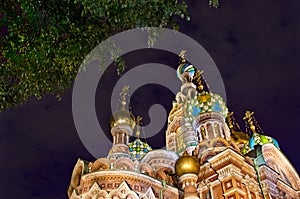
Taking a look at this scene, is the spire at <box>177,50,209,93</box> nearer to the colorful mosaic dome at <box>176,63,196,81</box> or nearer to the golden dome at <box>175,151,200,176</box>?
the colorful mosaic dome at <box>176,63,196,81</box>

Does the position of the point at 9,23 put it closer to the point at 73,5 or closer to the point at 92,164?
the point at 73,5

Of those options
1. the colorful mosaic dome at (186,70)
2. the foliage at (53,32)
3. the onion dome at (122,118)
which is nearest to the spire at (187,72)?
the colorful mosaic dome at (186,70)

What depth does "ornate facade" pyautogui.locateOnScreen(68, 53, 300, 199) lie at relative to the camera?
10172mm

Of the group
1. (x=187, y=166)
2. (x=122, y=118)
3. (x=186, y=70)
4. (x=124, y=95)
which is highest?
(x=186, y=70)

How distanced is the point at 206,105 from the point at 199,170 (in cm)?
543

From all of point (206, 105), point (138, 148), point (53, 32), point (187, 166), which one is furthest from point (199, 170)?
point (138, 148)

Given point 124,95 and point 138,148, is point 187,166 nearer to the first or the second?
point 124,95

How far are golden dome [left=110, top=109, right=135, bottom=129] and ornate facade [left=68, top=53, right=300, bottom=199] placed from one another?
2cm

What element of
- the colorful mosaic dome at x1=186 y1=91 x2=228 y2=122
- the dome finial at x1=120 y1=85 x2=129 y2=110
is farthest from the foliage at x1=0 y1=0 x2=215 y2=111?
the dome finial at x1=120 y1=85 x2=129 y2=110

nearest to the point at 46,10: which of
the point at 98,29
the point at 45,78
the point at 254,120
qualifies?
the point at 98,29

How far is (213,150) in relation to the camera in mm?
12188

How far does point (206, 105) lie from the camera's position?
14.9 metres

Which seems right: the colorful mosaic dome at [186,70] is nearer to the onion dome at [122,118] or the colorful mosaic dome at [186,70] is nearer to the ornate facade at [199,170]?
the ornate facade at [199,170]

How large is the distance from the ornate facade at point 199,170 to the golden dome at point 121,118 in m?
0.02
